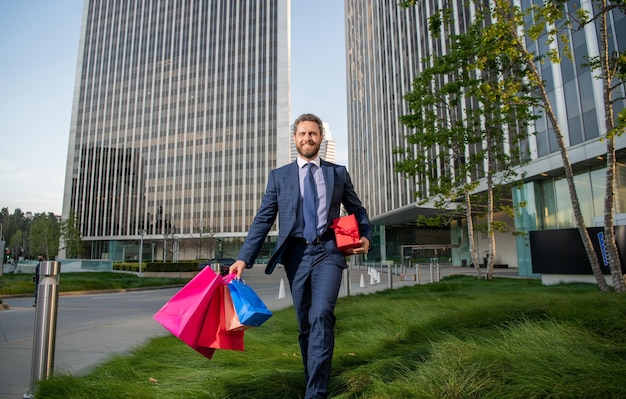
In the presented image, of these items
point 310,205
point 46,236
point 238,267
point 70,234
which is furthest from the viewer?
point 70,234

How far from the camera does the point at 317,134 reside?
115 inches

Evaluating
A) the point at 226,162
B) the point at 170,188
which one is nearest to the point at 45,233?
the point at 170,188

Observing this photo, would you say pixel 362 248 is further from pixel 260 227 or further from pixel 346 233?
pixel 260 227

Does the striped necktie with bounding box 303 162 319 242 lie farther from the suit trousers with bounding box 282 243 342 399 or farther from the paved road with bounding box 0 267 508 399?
the paved road with bounding box 0 267 508 399

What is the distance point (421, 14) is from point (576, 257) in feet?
102

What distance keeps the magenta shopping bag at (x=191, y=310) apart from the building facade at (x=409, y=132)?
29.7 feet

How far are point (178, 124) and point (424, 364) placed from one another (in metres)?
86.2

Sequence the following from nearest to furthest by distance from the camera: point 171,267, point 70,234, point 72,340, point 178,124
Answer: point 72,340
point 171,267
point 70,234
point 178,124

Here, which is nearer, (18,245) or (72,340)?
(72,340)

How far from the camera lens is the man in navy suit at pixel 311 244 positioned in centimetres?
252

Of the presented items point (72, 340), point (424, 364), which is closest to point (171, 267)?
point (72, 340)

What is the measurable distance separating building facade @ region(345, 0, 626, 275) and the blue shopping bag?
9023mm

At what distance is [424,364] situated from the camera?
277 centimetres

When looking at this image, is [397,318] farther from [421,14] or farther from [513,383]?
[421,14]
